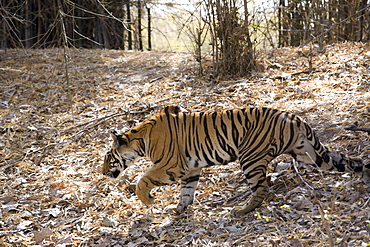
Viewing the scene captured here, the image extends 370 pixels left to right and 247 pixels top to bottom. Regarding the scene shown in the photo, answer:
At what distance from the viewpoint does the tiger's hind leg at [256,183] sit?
4.70m

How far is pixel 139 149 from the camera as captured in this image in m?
5.35

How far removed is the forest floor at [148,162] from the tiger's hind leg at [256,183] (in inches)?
3.7

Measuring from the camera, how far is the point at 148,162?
6.51 meters

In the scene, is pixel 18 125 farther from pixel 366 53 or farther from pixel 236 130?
pixel 366 53

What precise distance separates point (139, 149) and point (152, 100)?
2.86 m

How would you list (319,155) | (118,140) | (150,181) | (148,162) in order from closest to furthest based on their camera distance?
(319,155)
(150,181)
(118,140)
(148,162)

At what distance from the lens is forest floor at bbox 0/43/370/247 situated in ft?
14.8

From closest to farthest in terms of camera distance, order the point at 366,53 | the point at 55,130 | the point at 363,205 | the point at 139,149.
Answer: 1. the point at 363,205
2. the point at 139,149
3. the point at 55,130
4. the point at 366,53

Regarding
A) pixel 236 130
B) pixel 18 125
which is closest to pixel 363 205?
pixel 236 130

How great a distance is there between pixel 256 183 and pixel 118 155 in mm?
1640

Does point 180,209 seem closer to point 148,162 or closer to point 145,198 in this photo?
point 145,198

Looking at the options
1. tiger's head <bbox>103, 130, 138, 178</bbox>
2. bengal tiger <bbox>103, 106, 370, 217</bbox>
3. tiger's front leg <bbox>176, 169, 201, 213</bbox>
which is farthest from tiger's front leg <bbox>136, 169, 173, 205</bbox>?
tiger's head <bbox>103, 130, 138, 178</bbox>

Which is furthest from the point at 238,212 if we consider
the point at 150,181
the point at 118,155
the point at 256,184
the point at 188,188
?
the point at 118,155

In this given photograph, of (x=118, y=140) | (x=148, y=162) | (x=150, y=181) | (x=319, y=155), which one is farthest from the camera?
(x=148, y=162)
